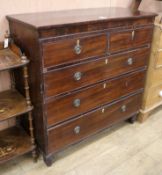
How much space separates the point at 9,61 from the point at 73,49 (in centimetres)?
39

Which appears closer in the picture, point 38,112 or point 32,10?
point 38,112

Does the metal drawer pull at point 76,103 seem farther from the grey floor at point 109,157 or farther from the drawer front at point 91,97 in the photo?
the grey floor at point 109,157

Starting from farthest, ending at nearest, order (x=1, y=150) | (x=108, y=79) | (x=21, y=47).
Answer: (x=108, y=79) < (x=1, y=150) < (x=21, y=47)

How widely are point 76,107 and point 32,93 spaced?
1.06ft

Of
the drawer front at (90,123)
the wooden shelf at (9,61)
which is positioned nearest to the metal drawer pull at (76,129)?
the drawer front at (90,123)

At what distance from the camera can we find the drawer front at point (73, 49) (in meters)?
1.30

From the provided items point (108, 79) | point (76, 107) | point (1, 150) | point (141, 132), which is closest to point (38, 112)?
point (76, 107)

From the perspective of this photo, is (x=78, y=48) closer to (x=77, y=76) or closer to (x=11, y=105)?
(x=77, y=76)

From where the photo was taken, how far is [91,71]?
1.57 m

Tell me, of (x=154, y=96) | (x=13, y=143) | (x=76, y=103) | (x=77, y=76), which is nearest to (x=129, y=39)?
(x=77, y=76)

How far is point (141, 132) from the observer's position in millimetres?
2104

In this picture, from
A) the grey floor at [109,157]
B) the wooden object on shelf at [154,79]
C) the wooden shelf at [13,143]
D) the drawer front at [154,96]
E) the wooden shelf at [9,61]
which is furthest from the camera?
the drawer front at [154,96]

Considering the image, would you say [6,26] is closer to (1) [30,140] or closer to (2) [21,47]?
(2) [21,47]

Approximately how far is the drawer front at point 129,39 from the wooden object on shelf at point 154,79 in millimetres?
70
